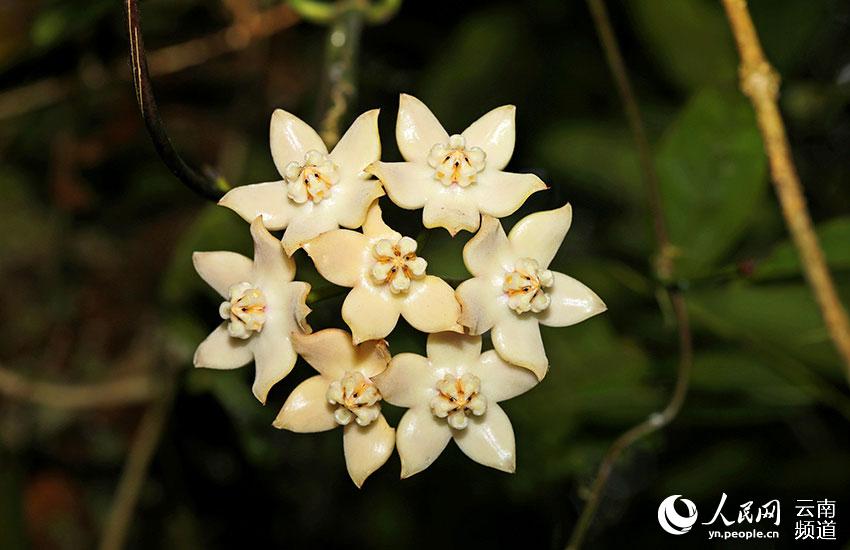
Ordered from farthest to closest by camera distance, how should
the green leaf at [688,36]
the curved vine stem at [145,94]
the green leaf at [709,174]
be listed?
1. the green leaf at [688,36]
2. the green leaf at [709,174]
3. the curved vine stem at [145,94]

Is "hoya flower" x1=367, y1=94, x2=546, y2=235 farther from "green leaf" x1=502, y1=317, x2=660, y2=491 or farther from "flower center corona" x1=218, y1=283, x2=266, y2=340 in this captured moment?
"green leaf" x1=502, y1=317, x2=660, y2=491

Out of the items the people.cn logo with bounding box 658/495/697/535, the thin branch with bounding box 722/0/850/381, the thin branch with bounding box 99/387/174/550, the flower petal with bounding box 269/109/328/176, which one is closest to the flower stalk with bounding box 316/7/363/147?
the flower petal with bounding box 269/109/328/176

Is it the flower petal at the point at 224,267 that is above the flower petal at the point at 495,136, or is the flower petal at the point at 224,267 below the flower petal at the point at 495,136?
below

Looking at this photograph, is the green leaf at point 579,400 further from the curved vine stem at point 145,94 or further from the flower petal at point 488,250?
the curved vine stem at point 145,94

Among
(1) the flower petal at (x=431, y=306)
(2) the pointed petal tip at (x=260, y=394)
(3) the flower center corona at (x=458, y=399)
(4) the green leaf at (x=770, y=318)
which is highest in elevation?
(4) the green leaf at (x=770, y=318)

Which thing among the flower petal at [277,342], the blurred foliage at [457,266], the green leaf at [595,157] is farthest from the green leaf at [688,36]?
the flower petal at [277,342]

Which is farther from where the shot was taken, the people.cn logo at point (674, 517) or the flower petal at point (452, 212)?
the people.cn logo at point (674, 517)

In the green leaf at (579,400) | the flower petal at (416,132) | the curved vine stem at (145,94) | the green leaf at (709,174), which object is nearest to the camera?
the curved vine stem at (145,94)

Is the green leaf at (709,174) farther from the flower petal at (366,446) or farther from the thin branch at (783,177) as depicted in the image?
the flower petal at (366,446)

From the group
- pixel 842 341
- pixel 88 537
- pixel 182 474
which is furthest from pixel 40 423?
pixel 842 341

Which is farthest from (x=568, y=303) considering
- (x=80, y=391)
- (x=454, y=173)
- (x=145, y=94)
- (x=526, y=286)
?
(x=80, y=391)
